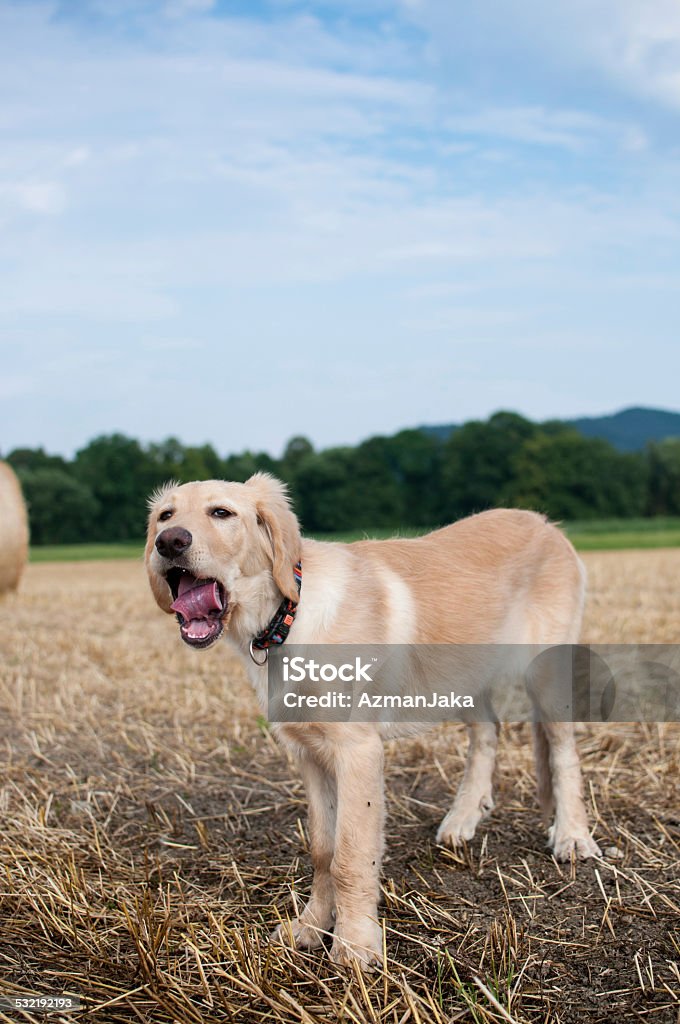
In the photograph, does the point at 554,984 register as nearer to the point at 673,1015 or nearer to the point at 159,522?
the point at 673,1015

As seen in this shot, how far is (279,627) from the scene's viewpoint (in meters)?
3.28

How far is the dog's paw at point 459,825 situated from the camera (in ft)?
13.0

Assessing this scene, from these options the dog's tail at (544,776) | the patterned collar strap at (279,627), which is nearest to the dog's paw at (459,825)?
the dog's tail at (544,776)

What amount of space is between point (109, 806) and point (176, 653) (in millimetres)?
3770

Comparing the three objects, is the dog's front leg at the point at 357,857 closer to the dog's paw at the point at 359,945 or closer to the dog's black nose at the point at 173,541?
the dog's paw at the point at 359,945

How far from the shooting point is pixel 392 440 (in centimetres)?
5406

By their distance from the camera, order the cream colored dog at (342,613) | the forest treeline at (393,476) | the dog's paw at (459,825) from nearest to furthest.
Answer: the cream colored dog at (342,613)
the dog's paw at (459,825)
the forest treeline at (393,476)

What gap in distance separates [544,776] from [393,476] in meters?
46.9

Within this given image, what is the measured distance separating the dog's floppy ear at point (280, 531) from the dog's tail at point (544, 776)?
5.28ft

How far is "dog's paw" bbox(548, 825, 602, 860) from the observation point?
386 cm

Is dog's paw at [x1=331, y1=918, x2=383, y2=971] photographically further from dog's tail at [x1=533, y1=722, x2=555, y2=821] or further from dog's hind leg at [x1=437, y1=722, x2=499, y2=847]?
dog's tail at [x1=533, y1=722, x2=555, y2=821]

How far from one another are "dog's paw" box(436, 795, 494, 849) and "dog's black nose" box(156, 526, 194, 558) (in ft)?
6.25

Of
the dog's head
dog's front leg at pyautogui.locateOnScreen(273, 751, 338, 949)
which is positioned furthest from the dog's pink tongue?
dog's front leg at pyautogui.locateOnScreen(273, 751, 338, 949)

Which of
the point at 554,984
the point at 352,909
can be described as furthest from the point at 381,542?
the point at 554,984
